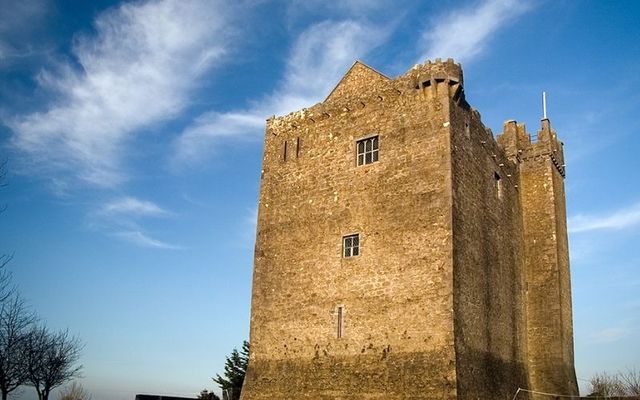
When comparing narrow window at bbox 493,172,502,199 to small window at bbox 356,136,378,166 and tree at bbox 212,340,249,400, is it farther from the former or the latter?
tree at bbox 212,340,249,400

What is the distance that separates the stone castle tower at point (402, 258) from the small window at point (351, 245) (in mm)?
49

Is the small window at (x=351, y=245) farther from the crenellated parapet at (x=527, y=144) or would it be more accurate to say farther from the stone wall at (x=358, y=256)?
the crenellated parapet at (x=527, y=144)

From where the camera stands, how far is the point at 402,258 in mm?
19031

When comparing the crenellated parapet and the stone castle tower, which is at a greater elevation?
the crenellated parapet

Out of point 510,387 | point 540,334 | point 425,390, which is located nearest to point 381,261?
point 425,390

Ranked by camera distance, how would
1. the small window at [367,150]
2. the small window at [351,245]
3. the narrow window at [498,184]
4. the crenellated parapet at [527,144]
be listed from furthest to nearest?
the crenellated parapet at [527,144] < the narrow window at [498,184] < the small window at [367,150] < the small window at [351,245]

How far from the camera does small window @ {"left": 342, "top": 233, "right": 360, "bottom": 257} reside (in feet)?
66.7

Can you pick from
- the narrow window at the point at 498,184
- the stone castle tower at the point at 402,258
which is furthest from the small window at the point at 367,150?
the narrow window at the point at 498,184

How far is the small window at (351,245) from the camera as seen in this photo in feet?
66.7

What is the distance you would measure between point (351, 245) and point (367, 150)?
3.62 meters

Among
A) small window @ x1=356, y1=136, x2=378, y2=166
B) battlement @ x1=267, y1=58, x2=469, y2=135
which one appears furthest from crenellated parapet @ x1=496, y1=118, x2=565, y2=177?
small window @ x1=356, y1=136, x2=378, y2=166

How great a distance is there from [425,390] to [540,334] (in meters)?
8.71

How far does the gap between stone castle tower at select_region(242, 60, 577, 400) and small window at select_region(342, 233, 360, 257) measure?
5 cm

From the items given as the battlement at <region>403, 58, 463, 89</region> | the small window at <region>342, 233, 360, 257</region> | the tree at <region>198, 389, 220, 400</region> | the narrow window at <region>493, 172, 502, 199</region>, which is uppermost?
the battlement at <region>403, 58, 463, 89</region>
